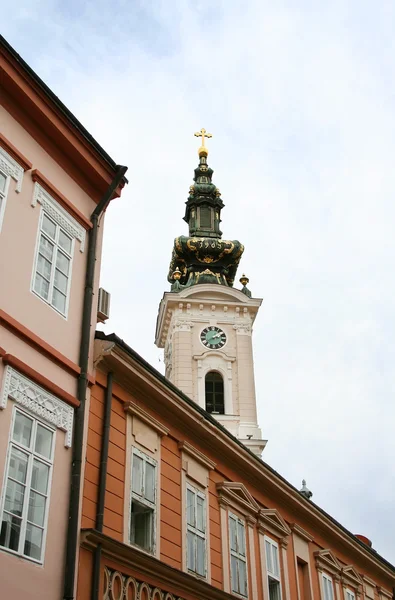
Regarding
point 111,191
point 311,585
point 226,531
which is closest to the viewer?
point 111,191

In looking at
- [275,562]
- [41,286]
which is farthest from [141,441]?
[275,562]

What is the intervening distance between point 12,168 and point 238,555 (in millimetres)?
Result: 8886

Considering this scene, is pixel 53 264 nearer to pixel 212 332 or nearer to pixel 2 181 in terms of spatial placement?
pixel 2 181

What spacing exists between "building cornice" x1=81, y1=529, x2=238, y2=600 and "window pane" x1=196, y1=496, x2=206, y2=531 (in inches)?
42.8

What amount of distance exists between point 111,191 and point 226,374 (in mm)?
34527

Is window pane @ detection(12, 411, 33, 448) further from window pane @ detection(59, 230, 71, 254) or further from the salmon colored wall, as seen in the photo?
window pane @ detection(59, 230, 71, 254)

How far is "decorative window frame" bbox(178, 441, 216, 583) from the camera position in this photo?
14547mm

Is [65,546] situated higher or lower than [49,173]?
lower

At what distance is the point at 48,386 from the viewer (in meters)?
11.6

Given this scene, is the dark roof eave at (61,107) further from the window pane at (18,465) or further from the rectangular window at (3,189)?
the window pane at (18,465)

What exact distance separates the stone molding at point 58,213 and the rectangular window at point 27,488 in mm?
3401

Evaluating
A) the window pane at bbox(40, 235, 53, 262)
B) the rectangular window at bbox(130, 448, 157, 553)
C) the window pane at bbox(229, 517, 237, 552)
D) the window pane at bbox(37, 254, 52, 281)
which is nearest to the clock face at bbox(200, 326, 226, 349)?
the window pane at bbox(229, 517, 237, 552)

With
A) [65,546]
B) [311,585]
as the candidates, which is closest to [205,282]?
[311,585]

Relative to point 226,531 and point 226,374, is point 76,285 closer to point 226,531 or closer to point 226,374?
point 226,531
